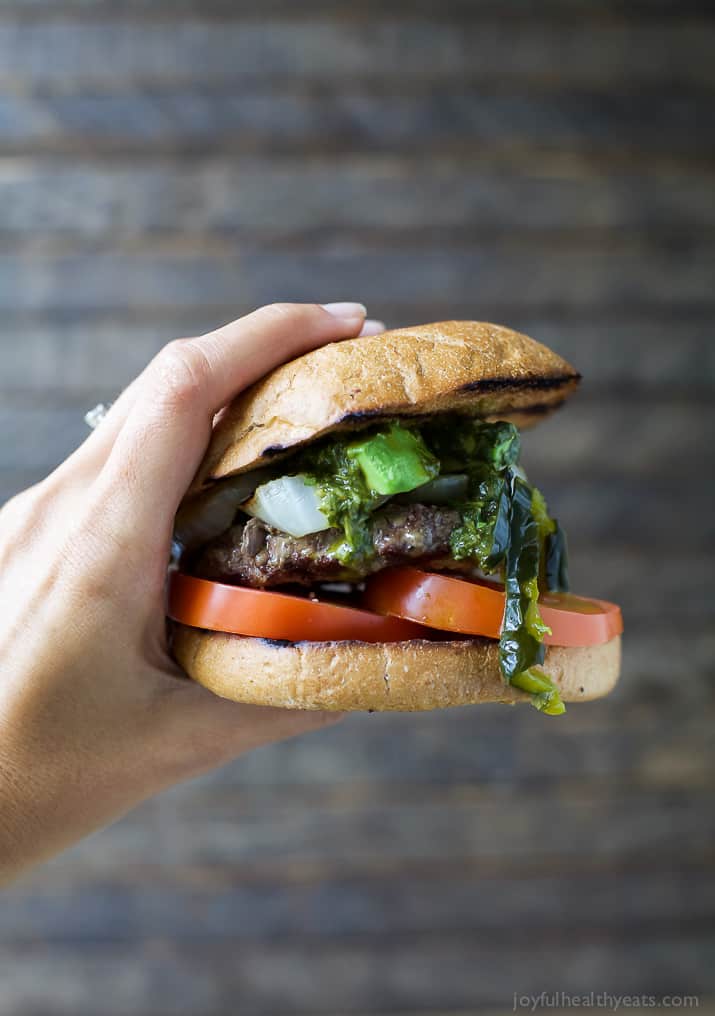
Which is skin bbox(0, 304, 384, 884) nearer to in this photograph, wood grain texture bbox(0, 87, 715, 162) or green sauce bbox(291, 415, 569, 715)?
green sauce bbox(291, 415, 569, 715)

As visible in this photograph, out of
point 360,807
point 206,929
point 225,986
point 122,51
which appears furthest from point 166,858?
point 122,51

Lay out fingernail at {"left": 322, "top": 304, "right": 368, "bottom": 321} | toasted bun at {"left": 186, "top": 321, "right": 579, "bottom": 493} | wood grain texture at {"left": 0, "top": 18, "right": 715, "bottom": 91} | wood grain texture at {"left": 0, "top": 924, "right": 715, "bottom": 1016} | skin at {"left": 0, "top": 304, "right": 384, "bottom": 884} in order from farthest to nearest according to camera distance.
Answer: wood grain texture at {"left": 0, "top": 924, "right": 715, "bottom": 1016} < wood grain texture at {"left": 0, "top": 18, "right": 715, "bottom": 91} < fingernail at {"left": 322, "top": 304, "right": 368, "bottom": 321} < skin at {"left": 0, "top": 304, "right": 384, "bottom": 884} < toasted bun at {"left": 186, "top": 321, "right": 579, "bottom": 493}

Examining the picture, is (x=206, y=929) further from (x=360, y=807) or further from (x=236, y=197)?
(x=236, y=197)

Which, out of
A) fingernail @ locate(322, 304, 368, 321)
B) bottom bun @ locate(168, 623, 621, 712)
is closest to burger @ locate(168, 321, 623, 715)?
bottom bun @ locate(168, 623, 621, 712)

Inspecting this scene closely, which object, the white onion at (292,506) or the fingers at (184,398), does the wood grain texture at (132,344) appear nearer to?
the fingers at (184,398)

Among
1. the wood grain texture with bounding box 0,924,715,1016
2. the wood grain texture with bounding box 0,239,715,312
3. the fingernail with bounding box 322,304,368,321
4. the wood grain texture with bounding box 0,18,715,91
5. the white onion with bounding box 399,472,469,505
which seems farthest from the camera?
the wood grain texture with bounding box 0,924,715,1016

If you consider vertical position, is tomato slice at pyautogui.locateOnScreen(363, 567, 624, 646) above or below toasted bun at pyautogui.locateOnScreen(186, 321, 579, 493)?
below

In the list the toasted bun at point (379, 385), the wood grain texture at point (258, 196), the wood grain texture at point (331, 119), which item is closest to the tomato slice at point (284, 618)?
the toasted bun at point (379, 385)
